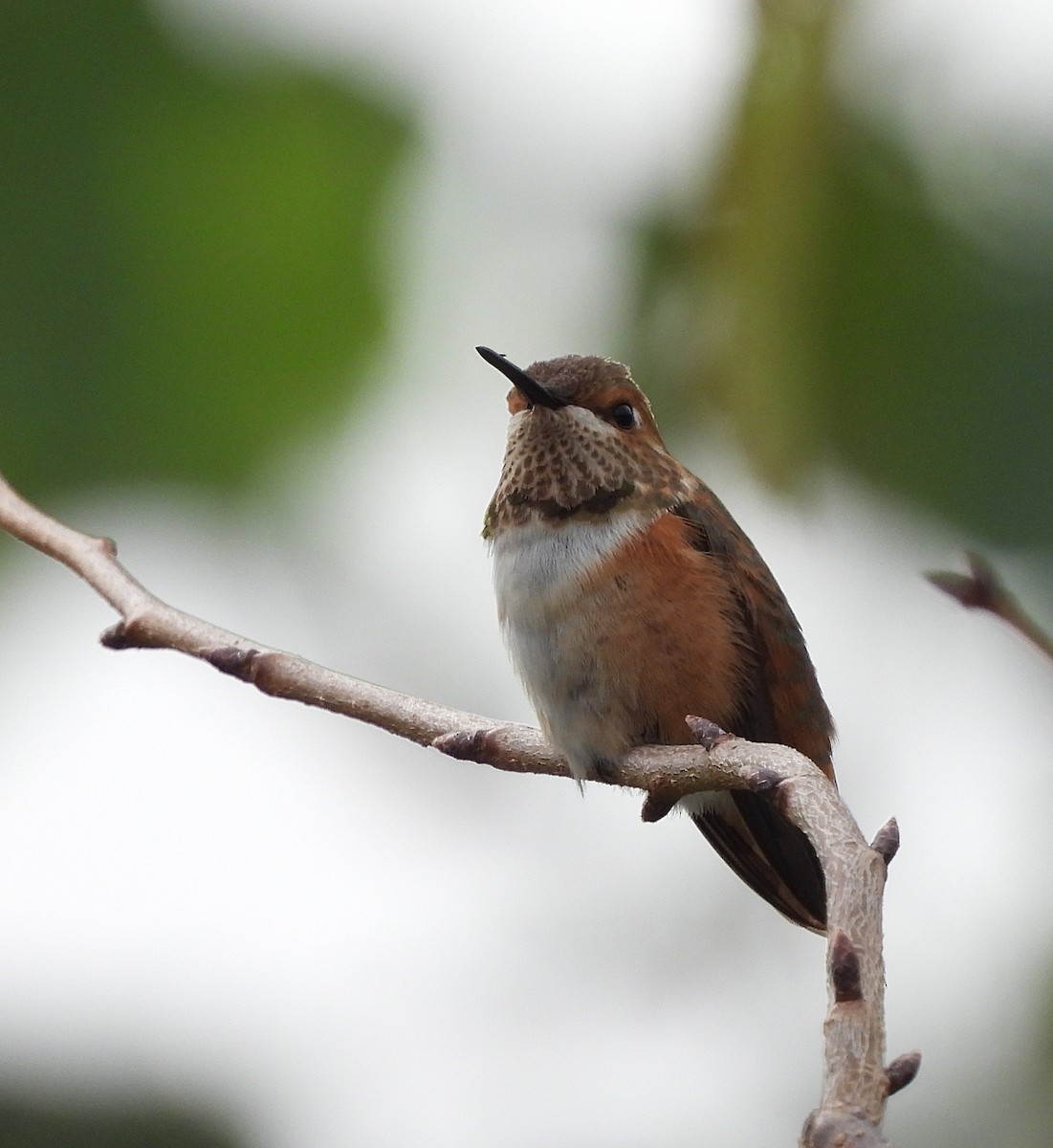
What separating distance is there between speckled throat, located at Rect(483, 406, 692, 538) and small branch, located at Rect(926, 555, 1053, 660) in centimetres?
147

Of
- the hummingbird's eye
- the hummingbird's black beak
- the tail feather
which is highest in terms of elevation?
the hummingbird's black beak

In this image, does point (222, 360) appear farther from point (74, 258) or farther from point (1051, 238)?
point (1051, 238)

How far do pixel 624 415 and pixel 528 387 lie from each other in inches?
8.3

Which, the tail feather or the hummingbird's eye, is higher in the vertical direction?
the hummingbird's eye

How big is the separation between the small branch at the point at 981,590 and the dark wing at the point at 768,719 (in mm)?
1428

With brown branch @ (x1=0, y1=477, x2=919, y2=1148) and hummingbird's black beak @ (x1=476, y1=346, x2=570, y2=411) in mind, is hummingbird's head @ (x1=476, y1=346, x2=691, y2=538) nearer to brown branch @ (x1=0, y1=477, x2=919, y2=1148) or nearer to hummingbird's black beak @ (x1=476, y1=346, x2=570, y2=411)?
hummingbird's black beak @ (x1=476, y1=346, x2=570, y2=411)

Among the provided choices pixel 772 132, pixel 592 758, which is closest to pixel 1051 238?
pixel 772 132

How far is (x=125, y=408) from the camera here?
10.3 ft

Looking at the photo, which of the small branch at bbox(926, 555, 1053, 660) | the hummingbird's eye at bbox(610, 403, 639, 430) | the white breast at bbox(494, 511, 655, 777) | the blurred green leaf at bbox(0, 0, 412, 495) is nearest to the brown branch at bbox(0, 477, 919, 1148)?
the white breast at bbox(494, 511, 655, 777)

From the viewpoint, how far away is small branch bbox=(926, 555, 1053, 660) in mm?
1166

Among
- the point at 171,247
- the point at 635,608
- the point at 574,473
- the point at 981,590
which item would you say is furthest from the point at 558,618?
the point at 981,590

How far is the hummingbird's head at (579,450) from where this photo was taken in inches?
111

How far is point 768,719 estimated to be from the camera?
2.77 m

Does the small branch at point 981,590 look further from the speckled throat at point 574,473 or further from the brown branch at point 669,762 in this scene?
the speckled throat at point 574,473
